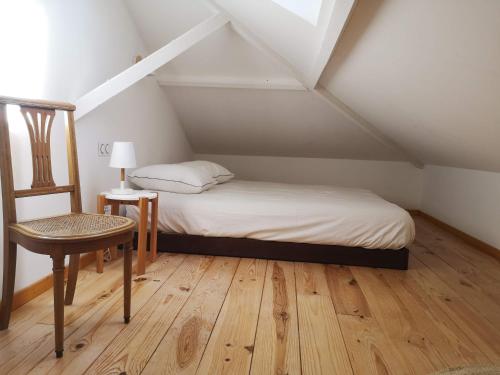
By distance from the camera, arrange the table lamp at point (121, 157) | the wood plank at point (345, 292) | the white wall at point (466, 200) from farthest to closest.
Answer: the white wall at point (466, 200) < the table lamp at point (121, 157) < the wood plank at point (345, 292)

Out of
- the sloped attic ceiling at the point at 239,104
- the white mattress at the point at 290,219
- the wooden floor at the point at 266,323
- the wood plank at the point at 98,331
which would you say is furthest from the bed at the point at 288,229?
the sloped attic ceiling at the point at 239,104

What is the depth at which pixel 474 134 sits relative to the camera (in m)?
2.33

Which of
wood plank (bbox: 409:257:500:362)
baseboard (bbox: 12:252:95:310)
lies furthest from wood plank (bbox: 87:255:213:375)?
wood plank (bbox: 409:257:500:362)

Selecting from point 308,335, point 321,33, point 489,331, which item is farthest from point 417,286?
point 321,33

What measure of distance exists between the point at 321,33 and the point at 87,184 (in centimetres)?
178

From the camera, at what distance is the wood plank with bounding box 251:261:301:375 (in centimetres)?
133

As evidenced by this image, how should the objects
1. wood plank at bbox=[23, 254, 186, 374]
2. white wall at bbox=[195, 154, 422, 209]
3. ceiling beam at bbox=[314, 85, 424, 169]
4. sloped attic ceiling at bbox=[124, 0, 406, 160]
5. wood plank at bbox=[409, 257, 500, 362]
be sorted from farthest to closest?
white wall at bbox=[195, 154, 422, 209] < ceiling beam at bbox=[314, 85, 424, 169] < sloped attic ceiling at bbox=[124, 0, 406, 160] < wood plank at bbox=[409, 257, 500, 362] < wood plank at bbox=[23, 254, 186, 374]

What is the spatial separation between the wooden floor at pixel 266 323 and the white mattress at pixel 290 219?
218 mm

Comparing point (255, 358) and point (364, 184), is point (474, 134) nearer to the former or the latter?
point (255, 358)

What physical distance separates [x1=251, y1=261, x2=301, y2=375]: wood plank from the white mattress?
38 centimetres

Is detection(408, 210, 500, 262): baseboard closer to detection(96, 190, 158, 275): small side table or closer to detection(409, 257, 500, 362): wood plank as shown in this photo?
detection(409, 257, 500, 362): wood plank

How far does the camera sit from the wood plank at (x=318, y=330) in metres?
1.35

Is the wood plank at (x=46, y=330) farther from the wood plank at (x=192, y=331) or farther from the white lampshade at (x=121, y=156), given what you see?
the white lampshade at (x=121, y=156)

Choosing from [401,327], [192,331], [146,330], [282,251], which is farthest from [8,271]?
[401,327]
